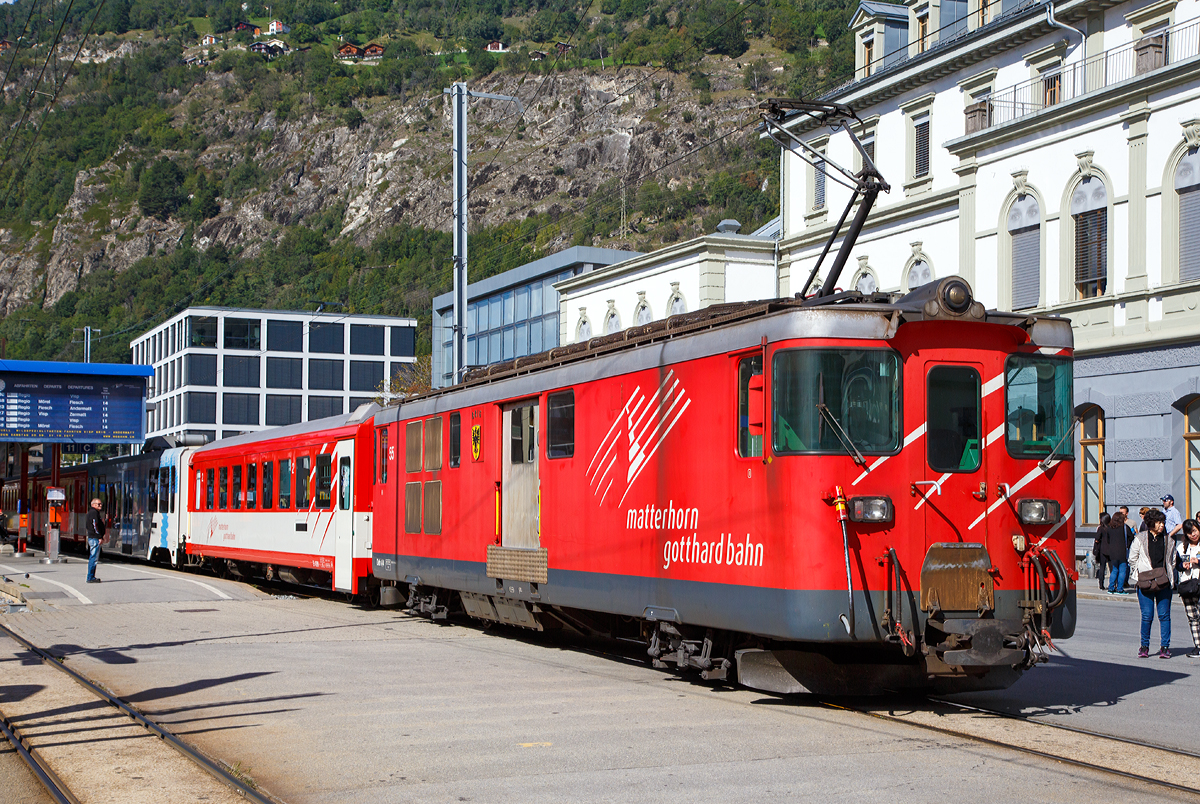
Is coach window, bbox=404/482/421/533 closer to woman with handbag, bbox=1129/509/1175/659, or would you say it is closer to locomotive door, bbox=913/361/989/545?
woman with handbag, bbox=1129/509/1175/659

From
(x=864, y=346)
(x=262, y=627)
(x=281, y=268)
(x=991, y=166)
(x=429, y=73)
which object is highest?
(x=429, y=73)

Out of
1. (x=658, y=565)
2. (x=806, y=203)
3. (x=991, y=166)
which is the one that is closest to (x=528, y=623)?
(x=658, y=565)

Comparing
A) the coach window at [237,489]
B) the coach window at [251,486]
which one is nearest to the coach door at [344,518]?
the coach window at [251,486]

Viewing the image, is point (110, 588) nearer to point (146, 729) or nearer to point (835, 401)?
point (146, 729)

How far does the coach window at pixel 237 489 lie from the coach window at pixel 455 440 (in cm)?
1206

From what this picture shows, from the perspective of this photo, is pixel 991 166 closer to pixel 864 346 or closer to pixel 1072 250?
pixel 1072 250

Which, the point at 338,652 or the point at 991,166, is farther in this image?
the point at 991,166

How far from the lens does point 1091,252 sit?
28.8m

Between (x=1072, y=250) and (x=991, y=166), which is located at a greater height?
(x=991, y=166)

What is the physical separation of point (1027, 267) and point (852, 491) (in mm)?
22038

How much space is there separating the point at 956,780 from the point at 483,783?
2736 mm

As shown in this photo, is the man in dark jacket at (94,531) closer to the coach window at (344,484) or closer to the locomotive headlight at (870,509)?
the coach window at (344,484)

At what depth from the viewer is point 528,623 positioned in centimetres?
1532

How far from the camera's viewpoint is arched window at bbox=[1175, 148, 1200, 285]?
1040 inches
